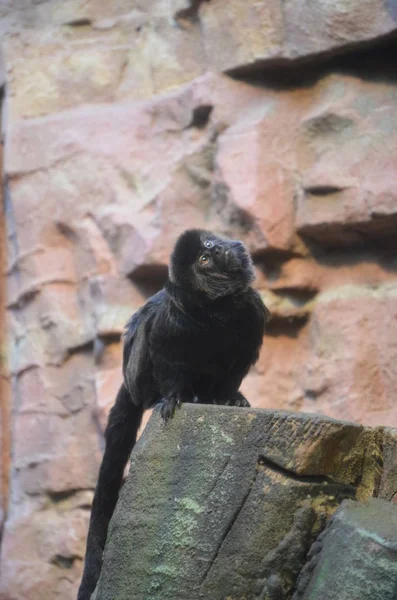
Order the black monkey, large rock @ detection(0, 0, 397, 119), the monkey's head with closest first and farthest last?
1. the black monkey
2. the monkey's head
3. large rock @ detection(0, 0, 397, 119)

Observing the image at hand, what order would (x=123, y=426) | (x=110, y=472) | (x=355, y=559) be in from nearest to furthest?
(x=355, y=559)
(x=110, y=472)
(x=123, y=426)

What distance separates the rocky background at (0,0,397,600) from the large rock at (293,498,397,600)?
106 inches

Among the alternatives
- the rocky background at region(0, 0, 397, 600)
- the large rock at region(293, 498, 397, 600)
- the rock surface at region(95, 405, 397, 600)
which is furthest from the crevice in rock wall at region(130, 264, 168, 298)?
the large rock at region(293, 498, 397, 600)

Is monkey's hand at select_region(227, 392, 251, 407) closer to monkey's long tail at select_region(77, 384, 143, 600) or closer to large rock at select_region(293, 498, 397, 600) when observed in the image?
monkey's long tail at select_region(77, 384, 143, 600)

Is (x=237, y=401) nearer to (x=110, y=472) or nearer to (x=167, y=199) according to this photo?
(x=110, y=472)

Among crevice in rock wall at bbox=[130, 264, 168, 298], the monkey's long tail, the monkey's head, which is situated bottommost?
crevice in rock wall at bbox=[130, 264, 168, 298]

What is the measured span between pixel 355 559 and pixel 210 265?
177 centimetres

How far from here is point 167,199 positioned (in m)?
6.29

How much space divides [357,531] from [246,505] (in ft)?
1.47

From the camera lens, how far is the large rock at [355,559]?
2713 millimetres

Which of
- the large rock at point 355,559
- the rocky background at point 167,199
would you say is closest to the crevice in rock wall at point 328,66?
the rocky background at point 167,199

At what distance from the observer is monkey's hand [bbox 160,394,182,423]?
11.4 feet

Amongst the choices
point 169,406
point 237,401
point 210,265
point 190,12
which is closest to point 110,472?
point 237,401

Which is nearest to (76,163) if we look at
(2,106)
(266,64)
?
(2,106)
